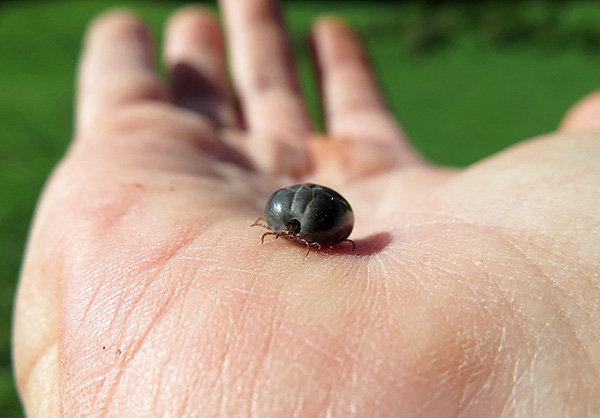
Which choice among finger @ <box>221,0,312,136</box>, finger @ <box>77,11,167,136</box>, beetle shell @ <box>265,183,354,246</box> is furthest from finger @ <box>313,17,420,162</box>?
beetle shell @ <box>265,183,354,246</box>

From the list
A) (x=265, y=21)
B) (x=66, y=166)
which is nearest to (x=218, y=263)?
(x=66, y=166)

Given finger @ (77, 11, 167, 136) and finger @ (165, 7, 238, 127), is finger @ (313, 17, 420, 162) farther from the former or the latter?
finger @ (77, 11, 167, 136)

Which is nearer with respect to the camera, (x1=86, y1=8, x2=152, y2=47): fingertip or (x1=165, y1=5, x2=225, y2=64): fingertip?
(x1=86, y1=8, x2=152, y2=47): fingertip

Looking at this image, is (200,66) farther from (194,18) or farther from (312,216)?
(312,216)

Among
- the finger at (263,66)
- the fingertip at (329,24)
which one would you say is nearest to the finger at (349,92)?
the fingertip at (329,24)

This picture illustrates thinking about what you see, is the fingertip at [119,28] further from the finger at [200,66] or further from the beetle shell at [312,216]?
the beetle shell at [312,216]

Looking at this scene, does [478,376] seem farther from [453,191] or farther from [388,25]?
[388,25]

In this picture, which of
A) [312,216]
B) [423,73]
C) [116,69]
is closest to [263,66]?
[116,69]
